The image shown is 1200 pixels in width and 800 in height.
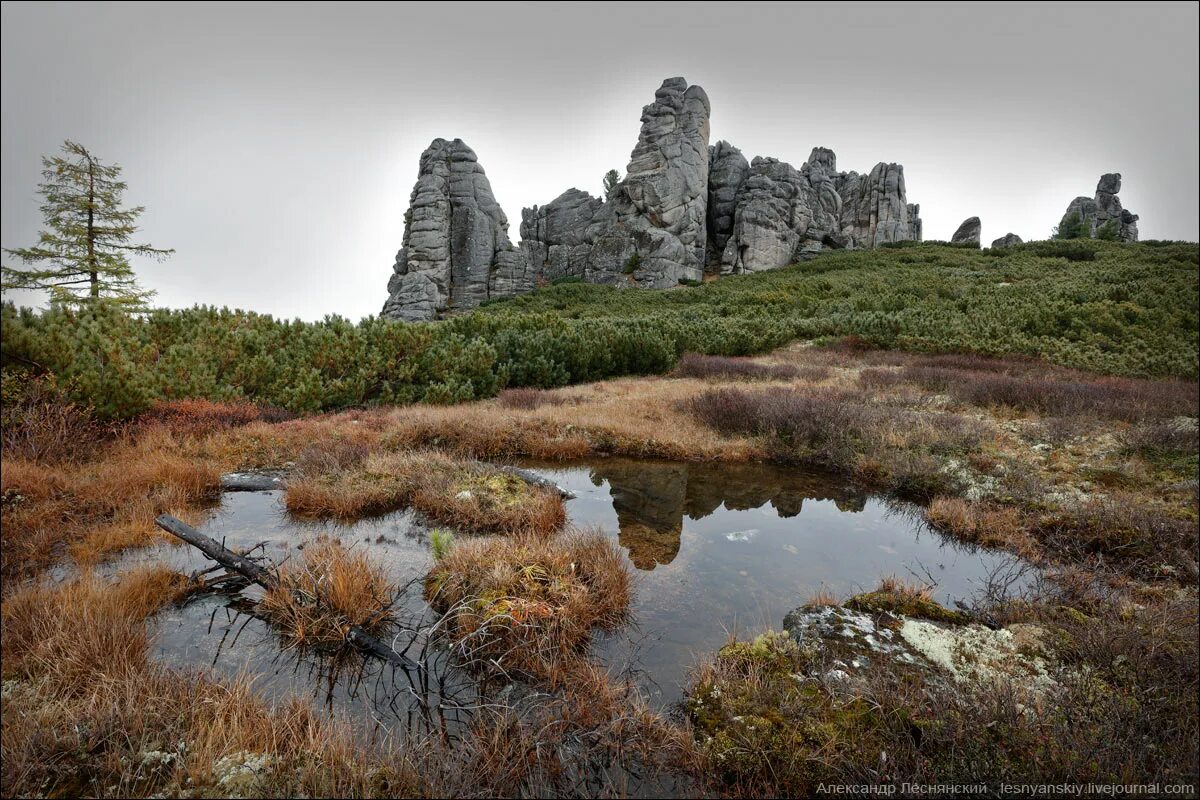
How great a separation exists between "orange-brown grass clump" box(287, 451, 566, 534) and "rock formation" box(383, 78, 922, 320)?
1601 inches

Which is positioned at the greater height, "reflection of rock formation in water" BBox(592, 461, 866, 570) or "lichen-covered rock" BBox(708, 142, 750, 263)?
"lichen-covered rock" BBox(708, 142, 750, 263)

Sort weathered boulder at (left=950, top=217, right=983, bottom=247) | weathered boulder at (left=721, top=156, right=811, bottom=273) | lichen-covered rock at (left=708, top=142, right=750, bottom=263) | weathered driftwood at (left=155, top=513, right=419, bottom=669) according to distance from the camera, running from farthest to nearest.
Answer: weathered boulder at (left=950, top=217, right=983, bottom=247), lichen-covered rock at (left=708, top=142, right=750, bottom=263), weathered boulder at (left=721, top=156, right=811, bottom=273), weathered driftwood at (left=155, top=513, right=419, bottom=669)

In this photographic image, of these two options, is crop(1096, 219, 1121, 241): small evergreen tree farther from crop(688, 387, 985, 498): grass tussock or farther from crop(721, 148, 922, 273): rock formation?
crop(688, 387, 985, 498): grass tussock

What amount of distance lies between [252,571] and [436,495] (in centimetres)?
258

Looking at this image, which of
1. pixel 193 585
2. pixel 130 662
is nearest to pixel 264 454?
pixel 193 585

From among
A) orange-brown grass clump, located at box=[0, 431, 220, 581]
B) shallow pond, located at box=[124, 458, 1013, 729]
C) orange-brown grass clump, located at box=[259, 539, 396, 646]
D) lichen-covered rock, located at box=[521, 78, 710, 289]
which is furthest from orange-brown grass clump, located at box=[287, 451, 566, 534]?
lichen-covered rock, located at box=[521, 78, 710, 289]

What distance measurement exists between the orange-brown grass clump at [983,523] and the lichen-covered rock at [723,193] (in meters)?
54.9

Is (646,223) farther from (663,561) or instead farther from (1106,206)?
(1106,206)

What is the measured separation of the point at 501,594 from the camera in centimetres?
444

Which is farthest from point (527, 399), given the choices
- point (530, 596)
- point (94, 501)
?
point (530, 596)

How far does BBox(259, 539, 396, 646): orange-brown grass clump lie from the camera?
13.4ft

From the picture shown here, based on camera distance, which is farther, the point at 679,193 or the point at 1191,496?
the point at 679,193

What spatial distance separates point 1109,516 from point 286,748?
8.84 metres

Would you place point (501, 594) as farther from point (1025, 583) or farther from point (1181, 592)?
point (1181, 592)
